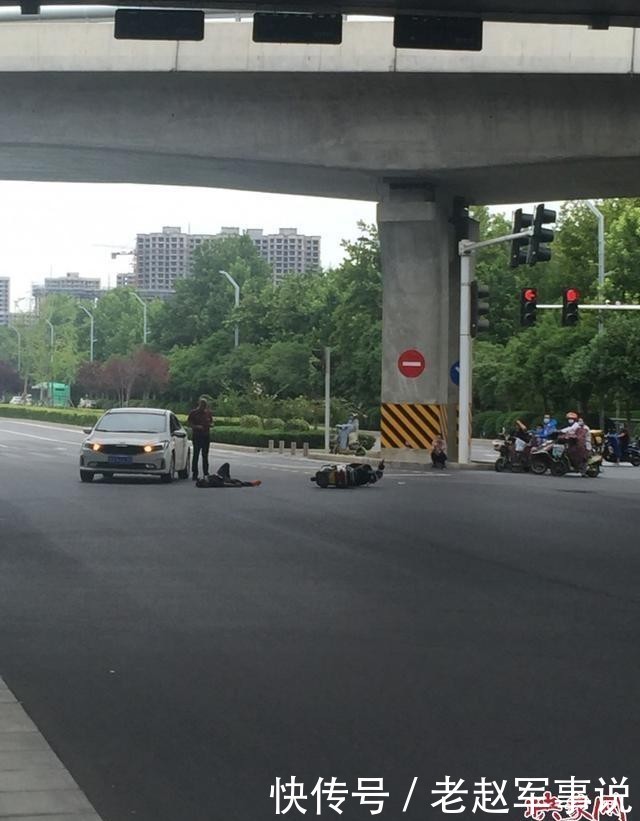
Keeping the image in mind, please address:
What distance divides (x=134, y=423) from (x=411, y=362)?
30.9ft

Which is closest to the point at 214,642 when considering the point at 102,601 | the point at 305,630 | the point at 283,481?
the point at 305,630

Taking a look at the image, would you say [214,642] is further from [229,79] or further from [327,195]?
[327,195]

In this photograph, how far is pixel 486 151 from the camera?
3512cm

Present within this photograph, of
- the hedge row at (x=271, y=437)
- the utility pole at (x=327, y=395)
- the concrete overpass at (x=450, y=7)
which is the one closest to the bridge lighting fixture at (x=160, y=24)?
the concrete overpass at (x=450, y=7)

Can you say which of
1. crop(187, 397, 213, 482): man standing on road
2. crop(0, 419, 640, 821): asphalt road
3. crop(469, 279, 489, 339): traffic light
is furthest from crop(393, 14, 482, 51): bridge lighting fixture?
crop(469, 279, 489, 339): traffic light

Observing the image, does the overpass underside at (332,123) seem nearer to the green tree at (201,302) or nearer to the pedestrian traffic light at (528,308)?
the pedestrian traffic light at (528,308)

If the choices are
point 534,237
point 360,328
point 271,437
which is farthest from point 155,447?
point 360,328

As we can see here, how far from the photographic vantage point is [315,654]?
32.2ft

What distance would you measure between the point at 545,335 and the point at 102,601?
4923cm

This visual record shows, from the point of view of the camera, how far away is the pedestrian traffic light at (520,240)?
1443 inches

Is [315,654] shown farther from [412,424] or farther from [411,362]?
[412,424]

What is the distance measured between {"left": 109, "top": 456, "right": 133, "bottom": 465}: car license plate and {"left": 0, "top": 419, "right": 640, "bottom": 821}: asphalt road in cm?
930

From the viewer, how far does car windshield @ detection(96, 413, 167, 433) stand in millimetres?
32031

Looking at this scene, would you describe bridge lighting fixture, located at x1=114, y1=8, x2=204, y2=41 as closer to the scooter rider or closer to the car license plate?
the car license plate
